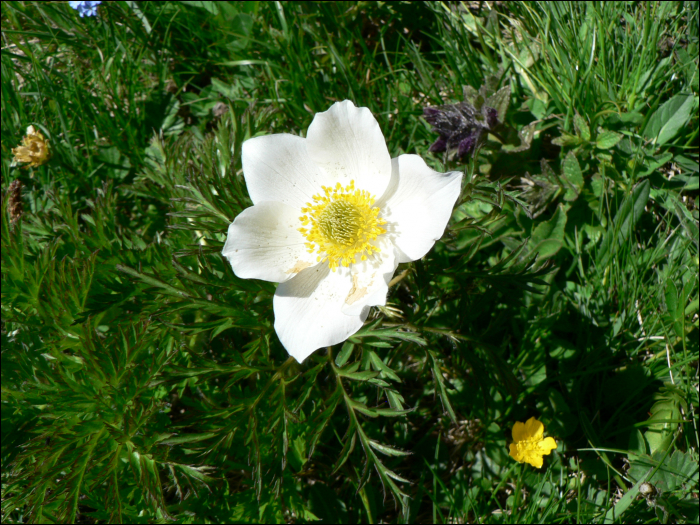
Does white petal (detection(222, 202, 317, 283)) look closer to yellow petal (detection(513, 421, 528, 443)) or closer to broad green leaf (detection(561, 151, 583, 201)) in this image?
yellow petal (detection(513, 421, 528, 443))

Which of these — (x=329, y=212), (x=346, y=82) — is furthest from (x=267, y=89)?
(x=329, y=212)

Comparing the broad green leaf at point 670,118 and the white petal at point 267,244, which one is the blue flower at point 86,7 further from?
the broad green leaf at point 670,118

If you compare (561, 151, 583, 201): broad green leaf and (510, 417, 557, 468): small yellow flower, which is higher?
(561, 151, 583, 201): broad green leaf

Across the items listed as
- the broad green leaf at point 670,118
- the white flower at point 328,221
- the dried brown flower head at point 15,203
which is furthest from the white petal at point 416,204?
the dried brown flower head at point 15,203

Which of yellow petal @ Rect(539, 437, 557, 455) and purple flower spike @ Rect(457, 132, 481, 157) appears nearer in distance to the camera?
yellow petal @ Rect(539, 437, 557, 455)

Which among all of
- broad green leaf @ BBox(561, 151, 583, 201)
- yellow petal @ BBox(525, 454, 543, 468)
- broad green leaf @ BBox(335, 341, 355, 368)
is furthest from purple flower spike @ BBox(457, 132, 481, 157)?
yellow petal @ BBox(525, 454, 543, 468)
